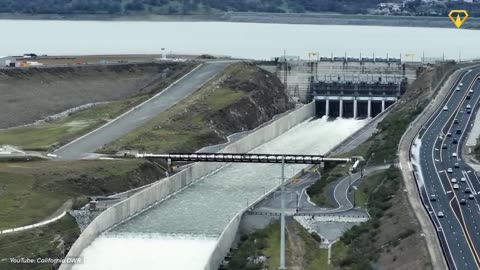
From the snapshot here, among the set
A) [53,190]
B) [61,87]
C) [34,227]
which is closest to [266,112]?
[61,87]

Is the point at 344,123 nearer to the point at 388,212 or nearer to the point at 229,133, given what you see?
the point at 229,133

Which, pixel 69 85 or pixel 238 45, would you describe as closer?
pixel 69 85

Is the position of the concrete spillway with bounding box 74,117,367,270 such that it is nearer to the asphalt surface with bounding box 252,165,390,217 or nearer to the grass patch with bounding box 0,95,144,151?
the asphalt surface with bounding box 252,165,390,217

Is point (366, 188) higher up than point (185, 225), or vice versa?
point (366, 188)

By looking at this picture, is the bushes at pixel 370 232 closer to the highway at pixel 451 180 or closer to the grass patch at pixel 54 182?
the highway at pixel 451 180

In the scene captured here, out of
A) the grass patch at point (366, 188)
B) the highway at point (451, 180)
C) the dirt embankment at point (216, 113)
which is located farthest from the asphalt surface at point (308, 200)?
the dirt embankment at point (216, 113)

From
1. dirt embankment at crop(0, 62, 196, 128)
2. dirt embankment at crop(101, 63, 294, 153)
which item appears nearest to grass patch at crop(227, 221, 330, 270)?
dirt embankment at crop(101, 63, 294, 153)

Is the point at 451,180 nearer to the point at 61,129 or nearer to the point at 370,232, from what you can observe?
the point at 370,232

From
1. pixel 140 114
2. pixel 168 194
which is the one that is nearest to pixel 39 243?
pixel 168 194
